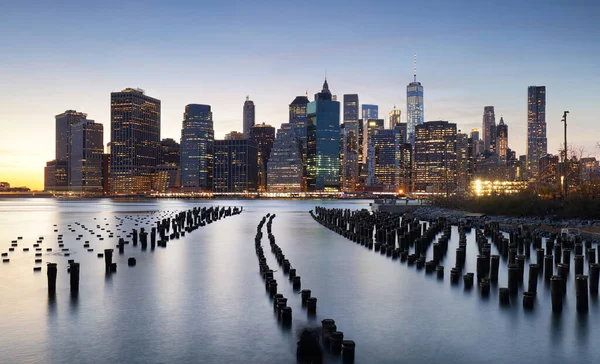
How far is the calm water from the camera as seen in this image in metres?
13.8

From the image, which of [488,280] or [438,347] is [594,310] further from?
[438,347]

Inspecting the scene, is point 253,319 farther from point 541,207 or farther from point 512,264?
point 541,207

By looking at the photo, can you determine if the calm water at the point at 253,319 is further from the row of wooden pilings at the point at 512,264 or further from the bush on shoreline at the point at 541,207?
the bush on shoreline at the point at 541,207

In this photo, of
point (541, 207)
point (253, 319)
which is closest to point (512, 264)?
point (253, 319)

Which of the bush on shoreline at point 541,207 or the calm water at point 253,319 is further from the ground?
the bush on shoreline at point 541,207

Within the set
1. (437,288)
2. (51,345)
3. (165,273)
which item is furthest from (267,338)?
(165,273)

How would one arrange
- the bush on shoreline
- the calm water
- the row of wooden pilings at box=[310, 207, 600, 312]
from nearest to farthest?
the calm water → the row of wooden pilings at box=[310, 207, 600, 312] → the bush on shoreline

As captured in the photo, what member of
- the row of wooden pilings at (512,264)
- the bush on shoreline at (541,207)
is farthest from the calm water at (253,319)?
the bush on shoreline at (541,207)

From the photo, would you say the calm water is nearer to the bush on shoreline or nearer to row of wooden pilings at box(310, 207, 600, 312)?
row of wooden pilings at box(310, 207, 600, 312)

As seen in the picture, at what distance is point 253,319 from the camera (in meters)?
17.2

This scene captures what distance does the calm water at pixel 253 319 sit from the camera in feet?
45.3

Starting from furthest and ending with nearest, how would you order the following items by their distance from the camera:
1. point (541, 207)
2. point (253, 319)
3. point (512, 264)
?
point (541, 207)
point (512, 264)
point (253, 319)

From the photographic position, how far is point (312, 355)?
1289cm

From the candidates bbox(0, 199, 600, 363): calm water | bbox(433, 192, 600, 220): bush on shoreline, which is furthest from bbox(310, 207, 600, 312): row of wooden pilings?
bbox(433, 192, 600, 220): bush on shoreline
